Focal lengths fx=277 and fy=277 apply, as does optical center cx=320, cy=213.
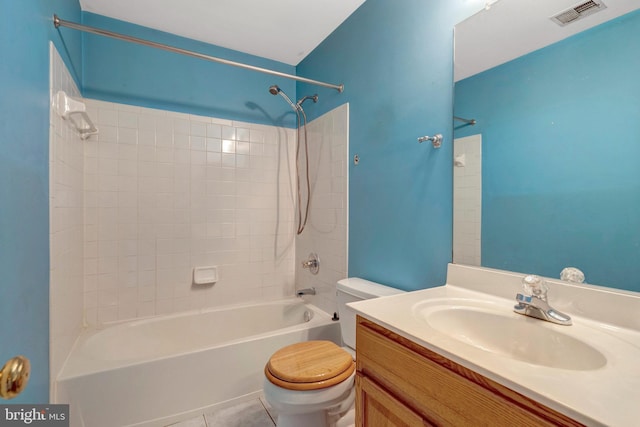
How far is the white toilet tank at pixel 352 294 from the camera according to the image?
4.88 ft

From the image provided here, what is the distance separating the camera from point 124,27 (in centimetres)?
198

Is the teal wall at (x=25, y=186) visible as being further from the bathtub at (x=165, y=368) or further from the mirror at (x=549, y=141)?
the mirror at (x=549, y=141)

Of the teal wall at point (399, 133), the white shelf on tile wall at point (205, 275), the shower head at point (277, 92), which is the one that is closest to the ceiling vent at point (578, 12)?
the teal wall at point (399, 133)

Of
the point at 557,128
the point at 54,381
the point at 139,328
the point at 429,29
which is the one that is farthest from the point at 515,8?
the point at 139,328

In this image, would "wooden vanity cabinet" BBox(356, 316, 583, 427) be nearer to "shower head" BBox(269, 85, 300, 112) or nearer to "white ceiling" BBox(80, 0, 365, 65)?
"shower head" BBox(269, 85, 300, 112)

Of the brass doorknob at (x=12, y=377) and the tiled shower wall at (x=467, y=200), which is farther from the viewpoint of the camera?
the tiled shower wall at (x=467, y=200)

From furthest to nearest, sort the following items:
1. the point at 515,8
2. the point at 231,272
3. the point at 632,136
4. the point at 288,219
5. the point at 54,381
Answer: the point at 288,219, the point at 231,272, the point at 54,381, the point at 515,8, the point at 632,136

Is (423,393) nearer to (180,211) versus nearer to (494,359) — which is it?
(494,359)

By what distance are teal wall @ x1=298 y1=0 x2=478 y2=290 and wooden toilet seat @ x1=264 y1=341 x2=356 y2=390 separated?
0.51 metres

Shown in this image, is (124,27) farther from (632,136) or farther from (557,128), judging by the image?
A: (632,136)

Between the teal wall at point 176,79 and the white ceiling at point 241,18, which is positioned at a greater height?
the white ceiling at point 241,18

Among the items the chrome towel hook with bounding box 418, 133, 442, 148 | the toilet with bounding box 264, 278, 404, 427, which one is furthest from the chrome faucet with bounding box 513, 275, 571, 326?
the chrome towel hook with bounding box 418, 133, 442, 148

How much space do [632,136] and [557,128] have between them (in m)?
0.18

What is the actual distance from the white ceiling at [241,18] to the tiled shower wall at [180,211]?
2.02 ft
